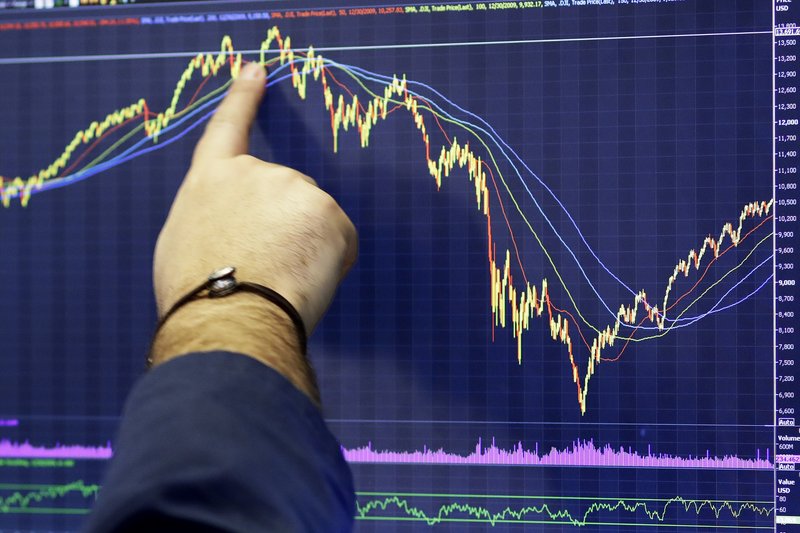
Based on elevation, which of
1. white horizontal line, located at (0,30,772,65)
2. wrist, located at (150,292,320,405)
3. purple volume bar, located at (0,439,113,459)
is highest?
white horizontal line, located at (0,30,772,65)

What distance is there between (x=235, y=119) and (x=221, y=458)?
92 centimetres

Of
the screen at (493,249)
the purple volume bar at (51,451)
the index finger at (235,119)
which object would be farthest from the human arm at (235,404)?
the purple volume bar at (51,451)

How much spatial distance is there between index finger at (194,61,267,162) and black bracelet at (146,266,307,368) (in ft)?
1.43

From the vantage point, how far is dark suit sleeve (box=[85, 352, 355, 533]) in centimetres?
59

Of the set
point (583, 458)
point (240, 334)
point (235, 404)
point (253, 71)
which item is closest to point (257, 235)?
point (240, 334)

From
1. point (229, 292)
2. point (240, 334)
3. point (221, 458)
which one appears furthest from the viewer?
point (229, 292)

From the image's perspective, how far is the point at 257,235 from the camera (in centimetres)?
106

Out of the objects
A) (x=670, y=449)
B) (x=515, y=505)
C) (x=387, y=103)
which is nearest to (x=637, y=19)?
(x=387, y=103)

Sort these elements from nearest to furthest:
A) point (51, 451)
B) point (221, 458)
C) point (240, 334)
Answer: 1. point (221, 458)
2. point (240, 334)
3. point (51, 451)

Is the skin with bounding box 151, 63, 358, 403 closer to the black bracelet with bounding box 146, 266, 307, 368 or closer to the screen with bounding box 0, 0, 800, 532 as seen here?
the black bracelet with bounding box 146, 266, 307, 368

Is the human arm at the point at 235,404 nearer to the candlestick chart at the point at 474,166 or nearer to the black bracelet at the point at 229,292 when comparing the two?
the black bracelet at the point at 229,292

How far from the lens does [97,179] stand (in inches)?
60.2

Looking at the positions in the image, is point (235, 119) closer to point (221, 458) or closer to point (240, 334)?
point (240, 334)

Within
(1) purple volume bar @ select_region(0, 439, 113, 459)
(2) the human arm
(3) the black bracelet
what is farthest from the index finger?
(1) purple volume bar @ select_region(0, 439, 113, 459)
